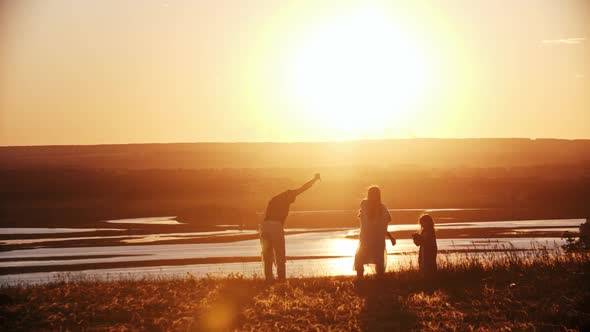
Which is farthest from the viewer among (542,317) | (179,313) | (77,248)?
(77,248)

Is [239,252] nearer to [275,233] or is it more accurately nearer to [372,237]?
[275,233]

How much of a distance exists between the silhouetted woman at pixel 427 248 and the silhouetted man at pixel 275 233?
2.54m

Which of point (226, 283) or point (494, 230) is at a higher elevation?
point (226, 283)

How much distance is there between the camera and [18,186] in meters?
91.2

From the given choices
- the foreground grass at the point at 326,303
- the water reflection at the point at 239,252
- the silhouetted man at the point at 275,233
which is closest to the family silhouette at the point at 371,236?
the silhouetted man at the point at 275,233

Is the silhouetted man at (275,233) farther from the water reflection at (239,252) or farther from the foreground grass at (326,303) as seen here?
the water reflection at (239,252)

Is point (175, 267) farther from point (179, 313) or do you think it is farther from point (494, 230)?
point (494, 230)

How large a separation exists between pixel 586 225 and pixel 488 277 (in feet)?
41.0

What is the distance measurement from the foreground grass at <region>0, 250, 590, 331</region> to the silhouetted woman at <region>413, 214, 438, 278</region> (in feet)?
0.90

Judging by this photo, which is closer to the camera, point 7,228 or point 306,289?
point 306,289

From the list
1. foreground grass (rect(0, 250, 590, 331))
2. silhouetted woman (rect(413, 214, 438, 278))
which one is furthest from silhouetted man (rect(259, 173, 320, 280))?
silhouetted woman (rect(413, 214, 438, 278))

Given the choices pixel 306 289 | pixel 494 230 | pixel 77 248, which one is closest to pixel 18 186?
pixel 77 248

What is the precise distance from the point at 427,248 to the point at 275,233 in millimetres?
3254

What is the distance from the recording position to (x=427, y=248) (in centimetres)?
1688
